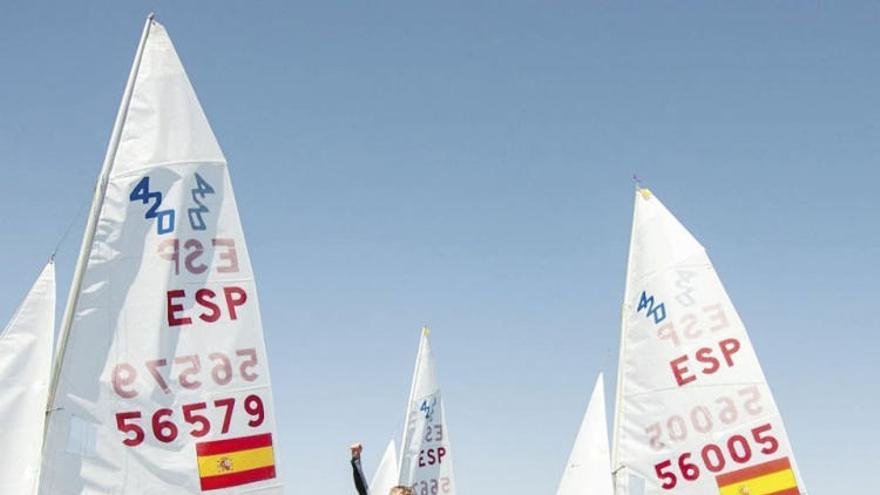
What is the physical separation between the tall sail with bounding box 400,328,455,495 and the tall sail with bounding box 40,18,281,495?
840 inches

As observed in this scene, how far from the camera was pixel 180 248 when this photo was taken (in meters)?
12.0

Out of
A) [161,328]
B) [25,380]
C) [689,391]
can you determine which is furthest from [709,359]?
[25,380]

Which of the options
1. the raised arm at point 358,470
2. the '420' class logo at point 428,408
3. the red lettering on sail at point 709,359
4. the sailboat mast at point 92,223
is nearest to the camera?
the sailboat mast at point 92,223

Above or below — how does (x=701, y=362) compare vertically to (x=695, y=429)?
above

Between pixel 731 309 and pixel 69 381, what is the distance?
13.5 meters

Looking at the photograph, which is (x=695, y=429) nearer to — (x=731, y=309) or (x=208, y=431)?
(x=731, y=309)

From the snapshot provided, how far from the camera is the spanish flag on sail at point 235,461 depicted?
1153 centimetres

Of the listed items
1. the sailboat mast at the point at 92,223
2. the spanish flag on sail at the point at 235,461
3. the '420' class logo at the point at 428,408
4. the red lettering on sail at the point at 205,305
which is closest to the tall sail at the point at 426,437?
the '420' class logo at the point at 428,408

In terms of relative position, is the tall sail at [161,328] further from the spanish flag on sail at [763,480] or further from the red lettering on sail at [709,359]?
the spanish flag on sail at [763,480]

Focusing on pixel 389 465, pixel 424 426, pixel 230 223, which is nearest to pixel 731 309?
pixel 230 223

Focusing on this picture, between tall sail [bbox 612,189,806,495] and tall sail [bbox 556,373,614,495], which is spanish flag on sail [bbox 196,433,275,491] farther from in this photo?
tall sail [bbox 556,373,614,495]

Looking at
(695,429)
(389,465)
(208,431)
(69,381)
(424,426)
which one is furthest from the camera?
(389,465)

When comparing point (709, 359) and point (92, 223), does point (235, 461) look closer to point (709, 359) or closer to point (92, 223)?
point (92, 223)

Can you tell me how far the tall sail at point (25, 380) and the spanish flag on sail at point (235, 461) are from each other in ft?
9.64
